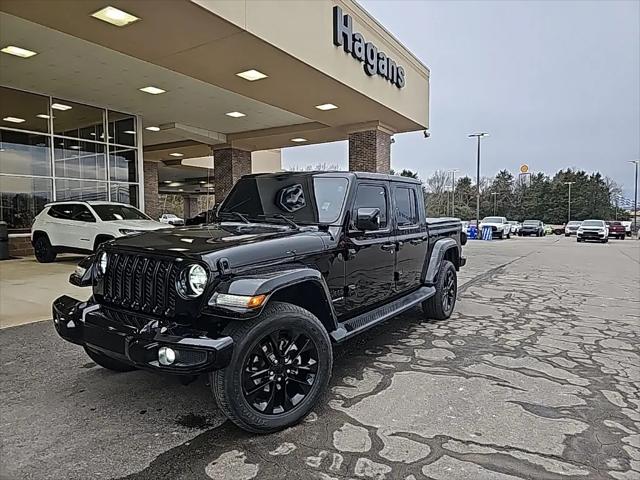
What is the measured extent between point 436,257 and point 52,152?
13.9m

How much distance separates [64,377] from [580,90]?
73556 millimetres

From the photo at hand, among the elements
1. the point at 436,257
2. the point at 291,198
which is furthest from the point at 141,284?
the point at 436,257

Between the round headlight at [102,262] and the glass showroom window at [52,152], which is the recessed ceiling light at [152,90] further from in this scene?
the round headlight at [102,262]

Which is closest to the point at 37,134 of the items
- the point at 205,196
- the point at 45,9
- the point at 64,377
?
the point at 45,9

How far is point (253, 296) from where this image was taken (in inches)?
119

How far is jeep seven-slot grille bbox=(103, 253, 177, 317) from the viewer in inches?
124

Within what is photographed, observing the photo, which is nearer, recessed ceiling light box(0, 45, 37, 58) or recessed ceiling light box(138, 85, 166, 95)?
recessed ceiling light box(0, 45, 37, 58)

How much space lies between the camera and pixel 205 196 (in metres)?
47.5

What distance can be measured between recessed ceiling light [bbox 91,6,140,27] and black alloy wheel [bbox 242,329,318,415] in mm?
6451

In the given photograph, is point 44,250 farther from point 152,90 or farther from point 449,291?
point 449,291

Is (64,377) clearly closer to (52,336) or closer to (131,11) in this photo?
(52,336)

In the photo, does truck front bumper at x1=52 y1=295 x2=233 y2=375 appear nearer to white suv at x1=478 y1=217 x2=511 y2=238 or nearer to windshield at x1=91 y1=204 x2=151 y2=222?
windshield at x1=91 y1=204 x2=151 y2=222

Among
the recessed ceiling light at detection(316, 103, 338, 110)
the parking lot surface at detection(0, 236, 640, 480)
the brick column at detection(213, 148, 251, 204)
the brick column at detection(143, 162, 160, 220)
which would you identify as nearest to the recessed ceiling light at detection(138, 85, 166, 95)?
the recessed ceiling light at detection(316, 103, 338, 110)

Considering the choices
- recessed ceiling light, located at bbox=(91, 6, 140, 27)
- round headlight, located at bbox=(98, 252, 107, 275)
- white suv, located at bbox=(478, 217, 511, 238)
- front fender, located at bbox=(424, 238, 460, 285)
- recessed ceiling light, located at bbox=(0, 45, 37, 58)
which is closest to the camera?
round headlight, located at bbox=(98, 252, 107, 275)
